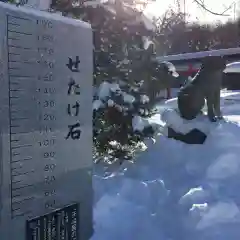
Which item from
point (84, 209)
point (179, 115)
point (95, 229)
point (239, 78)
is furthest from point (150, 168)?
point (239, 78)

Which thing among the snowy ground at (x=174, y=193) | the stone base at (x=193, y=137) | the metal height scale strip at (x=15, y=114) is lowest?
the snowy ground at (x=174, y=193)

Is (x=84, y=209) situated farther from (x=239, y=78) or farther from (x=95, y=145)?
(x=239, y=78)

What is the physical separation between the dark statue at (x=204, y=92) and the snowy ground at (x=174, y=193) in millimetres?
390

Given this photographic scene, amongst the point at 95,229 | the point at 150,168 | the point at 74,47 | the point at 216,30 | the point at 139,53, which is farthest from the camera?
the point at 216,30

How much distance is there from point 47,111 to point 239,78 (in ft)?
98.7

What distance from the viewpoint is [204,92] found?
770 centimetres

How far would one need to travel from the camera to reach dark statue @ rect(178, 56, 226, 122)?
24.2 feet

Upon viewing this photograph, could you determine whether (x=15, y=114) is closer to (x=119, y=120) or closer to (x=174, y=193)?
(x=174, y=193)

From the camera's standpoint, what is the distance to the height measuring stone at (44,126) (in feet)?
9.15

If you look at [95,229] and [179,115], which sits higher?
[179,115]

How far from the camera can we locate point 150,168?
634cm

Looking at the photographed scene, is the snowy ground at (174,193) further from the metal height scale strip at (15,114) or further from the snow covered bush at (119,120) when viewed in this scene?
the metal height scale strip at (15,114)

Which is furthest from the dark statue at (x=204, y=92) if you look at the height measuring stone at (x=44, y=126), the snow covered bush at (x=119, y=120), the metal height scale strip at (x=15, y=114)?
the metal height scale strip at (x=15, y=114)

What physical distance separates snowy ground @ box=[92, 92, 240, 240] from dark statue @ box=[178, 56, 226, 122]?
0.39m
